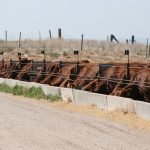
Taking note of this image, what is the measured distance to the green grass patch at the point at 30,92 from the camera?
20.2 meters

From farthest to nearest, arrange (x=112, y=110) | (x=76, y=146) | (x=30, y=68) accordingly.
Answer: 1. (x=30, y=68)
2. (x=112, y=110)
3. (x=76, y=146)

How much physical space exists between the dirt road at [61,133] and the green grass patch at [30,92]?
3.36 m

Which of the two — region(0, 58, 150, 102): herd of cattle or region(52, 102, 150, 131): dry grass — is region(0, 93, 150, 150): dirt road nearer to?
region(52, 102, 150, 131): dry grass

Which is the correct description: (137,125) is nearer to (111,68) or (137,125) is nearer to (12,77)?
(111,68)

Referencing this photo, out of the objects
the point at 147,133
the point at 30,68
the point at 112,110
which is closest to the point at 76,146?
the point at 147,133

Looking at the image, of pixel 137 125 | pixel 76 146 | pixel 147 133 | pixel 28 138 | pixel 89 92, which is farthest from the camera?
pixel 89 92

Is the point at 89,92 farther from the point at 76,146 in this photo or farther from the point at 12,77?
the point at 12,77

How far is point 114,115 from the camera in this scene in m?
15.7

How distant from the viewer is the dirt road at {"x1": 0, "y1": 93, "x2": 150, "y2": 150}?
441 inches

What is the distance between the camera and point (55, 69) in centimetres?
2348

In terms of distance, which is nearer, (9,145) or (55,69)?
(9,145)

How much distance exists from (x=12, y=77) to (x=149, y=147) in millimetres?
16749

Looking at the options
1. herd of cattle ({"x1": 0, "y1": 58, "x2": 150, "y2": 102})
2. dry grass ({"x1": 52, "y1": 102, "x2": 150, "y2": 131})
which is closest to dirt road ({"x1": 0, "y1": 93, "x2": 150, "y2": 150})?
dry grass ({"x1": 52, "y1": 102, "x2": 150, "y2": 131})

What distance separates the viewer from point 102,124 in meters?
14.1
